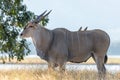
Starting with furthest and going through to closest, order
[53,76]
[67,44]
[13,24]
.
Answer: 1. [13,24]
2. [67,44]
3. [53,76]

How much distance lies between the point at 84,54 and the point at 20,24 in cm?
940

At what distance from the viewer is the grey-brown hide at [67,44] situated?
14.7 meters

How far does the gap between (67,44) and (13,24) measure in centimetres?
969

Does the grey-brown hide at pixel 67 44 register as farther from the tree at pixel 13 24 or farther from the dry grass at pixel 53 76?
the tree at pixel 13 24

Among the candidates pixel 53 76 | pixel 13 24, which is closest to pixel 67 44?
pixel 53 76

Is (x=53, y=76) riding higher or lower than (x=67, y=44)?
lower

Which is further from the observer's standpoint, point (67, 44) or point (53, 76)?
point (67, 44)

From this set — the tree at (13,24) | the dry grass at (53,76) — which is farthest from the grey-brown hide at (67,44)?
the tree at (13,24)

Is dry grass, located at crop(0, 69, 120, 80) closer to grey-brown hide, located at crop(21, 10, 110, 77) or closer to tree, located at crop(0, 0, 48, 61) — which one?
grey-brown hide, located at crop(21, 10, 110, 77)

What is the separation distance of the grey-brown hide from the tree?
884cm

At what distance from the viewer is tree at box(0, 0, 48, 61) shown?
24.4 meters

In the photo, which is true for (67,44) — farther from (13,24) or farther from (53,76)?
(13,24)

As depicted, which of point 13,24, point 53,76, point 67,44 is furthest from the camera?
point 13,24

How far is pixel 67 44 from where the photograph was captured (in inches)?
602
